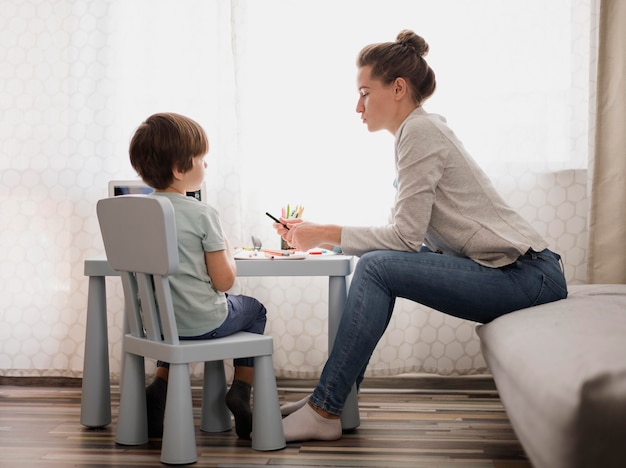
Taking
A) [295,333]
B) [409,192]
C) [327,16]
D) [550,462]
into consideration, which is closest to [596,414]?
[550,462]

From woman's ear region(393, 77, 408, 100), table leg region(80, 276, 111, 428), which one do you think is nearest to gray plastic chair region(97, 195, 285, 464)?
table leg region(80, 276, 111, 428)

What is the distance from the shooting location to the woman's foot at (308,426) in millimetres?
2178

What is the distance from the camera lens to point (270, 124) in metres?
3.03

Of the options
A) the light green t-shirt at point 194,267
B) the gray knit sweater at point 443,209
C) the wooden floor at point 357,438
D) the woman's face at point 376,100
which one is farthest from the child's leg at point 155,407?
the woman's face at point 376,100

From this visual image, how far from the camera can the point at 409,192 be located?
2.15m

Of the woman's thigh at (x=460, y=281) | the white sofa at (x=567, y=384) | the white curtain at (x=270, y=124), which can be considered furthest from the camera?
the white curtain at (x=270, y=124)

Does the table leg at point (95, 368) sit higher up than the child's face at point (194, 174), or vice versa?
the child's face at point (194, 174)

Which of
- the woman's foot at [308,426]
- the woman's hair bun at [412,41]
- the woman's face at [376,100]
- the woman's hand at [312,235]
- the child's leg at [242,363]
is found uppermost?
the woman's hair bun at [412,41]

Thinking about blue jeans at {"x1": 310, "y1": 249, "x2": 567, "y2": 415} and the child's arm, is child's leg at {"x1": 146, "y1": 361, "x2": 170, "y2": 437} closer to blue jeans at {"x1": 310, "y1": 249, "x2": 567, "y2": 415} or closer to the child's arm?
the child's arm

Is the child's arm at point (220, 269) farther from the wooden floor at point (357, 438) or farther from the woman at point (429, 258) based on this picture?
the wooden floor at point (357, 438)

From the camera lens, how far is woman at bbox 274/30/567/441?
209 centimetres

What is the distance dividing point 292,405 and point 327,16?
1453 millimetres

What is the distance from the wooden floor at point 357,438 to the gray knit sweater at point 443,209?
1.72 ft

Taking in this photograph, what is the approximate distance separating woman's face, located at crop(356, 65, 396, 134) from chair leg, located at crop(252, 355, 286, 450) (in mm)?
764
